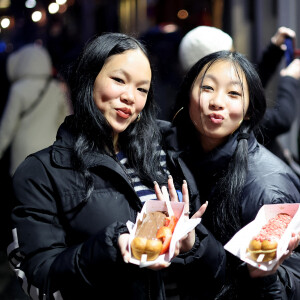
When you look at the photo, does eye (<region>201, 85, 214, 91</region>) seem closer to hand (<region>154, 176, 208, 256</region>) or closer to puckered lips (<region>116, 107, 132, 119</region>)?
puckered lips (<region>116, 107, 132, 119</region>)

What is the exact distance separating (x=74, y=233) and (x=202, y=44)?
1.79 metres

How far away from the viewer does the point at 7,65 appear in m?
5.14

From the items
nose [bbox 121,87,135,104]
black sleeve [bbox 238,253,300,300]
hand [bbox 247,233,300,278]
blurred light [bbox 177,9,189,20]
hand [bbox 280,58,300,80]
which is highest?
nose [bbox 121,87,135,104]

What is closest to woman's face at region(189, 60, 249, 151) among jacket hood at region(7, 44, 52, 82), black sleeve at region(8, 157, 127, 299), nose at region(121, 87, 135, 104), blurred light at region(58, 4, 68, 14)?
nose at region(121, 87, 135, 104)

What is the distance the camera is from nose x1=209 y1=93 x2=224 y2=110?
2564 millimetres

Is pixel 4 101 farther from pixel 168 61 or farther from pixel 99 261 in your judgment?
pixel 99 261

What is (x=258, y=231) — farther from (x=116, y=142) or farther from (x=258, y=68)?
(x=258, y=68)

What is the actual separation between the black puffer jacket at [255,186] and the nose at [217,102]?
175 mm

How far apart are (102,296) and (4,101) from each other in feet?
11.4

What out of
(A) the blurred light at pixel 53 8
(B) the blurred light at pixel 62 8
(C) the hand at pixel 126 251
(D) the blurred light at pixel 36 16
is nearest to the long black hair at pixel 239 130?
(C) the hand at pixel 126 251

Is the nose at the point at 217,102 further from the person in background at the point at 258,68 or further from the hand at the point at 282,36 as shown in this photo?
the hand at the point at 282,36

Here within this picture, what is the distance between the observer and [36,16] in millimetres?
6238

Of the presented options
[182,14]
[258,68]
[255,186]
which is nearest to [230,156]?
[255,186]

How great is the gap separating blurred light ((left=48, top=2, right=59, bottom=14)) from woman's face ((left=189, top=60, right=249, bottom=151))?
4214mm
